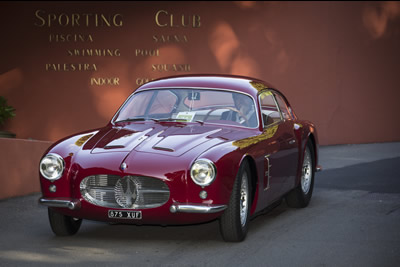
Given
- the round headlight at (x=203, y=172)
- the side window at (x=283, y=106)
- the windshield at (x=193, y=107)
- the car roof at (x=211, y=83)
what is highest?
the car roof at (x=211, y=83)

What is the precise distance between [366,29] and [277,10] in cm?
211

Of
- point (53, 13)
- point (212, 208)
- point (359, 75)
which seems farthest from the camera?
point (359, 75)

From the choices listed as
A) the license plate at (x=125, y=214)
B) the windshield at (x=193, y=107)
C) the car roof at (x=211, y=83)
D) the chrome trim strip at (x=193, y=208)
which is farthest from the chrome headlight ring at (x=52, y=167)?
the car roof at (x=211, y=83)

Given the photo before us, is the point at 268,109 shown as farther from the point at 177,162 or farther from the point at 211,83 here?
the point at 177,162

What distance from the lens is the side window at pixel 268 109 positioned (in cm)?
832

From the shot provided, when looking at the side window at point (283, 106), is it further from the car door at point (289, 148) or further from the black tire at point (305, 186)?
the black tire at point (305, 186)

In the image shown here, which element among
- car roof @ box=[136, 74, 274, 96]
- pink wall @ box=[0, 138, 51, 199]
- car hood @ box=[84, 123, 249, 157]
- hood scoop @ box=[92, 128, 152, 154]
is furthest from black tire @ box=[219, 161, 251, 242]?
pink wall @ box=[0, 138, 51, 199]

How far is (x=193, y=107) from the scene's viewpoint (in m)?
8.13

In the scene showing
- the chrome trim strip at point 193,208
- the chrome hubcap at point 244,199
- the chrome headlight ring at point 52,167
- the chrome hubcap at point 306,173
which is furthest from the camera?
the chrome hubcap at point 306,173

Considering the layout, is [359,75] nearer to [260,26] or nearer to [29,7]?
[260,26]

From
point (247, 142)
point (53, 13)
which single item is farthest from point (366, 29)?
point (247, 142)

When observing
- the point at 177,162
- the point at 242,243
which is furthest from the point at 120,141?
the point at 242,243

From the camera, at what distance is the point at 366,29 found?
55.3 ft

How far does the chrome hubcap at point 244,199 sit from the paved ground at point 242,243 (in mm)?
220
